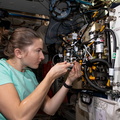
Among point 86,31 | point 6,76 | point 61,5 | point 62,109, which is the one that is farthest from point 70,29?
point 62,109

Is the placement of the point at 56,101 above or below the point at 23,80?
below

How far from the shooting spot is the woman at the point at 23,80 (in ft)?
2.55

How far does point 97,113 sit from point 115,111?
0.80ft

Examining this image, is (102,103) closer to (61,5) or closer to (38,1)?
(61,5)

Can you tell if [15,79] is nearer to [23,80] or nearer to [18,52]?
[23,80]

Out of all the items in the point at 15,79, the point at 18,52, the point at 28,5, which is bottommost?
the point at 15,79

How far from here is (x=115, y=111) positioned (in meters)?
0.93

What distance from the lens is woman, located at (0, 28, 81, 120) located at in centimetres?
78

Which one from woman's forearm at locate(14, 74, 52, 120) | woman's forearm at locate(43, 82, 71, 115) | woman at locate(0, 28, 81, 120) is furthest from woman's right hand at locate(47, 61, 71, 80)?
woman's forearm at locate(43, 82, 71, 115)

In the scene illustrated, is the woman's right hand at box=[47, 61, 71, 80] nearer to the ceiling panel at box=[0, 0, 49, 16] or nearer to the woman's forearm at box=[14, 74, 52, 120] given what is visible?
the woman's forearm at box=[14, 74, 52, 120]

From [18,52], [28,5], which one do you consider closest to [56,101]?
[18,52]

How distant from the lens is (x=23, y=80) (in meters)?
1.08

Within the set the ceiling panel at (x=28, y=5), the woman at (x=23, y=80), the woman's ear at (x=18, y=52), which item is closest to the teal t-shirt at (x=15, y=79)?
the woman at (x=23, y=80)

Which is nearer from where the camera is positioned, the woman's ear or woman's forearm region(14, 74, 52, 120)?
woman's forearm region(14, 74, 52, 120)
